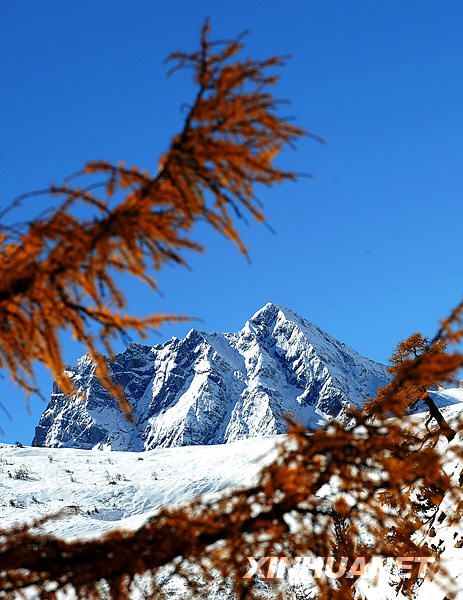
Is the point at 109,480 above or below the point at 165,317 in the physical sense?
above

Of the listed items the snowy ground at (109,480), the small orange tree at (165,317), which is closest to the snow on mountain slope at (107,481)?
the snowy ground at (109,480)

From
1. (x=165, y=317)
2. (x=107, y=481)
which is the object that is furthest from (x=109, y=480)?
(x=165, y=317)

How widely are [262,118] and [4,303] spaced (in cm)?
154

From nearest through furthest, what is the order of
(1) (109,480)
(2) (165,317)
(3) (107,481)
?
(2) (165,317) → (3) (107,481) → (1) (109,480)

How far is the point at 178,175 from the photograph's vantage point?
2.47 m

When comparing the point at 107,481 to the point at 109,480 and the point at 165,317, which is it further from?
the point at 165,317

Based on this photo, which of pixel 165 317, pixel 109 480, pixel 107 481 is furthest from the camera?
pixel 109 480

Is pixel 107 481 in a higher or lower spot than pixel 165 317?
higher

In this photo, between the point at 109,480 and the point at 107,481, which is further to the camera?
the point at 109,480

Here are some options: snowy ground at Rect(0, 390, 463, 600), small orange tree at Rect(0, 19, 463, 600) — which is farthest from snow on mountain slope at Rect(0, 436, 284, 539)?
small orange tree at Rect(0, 19, 463, 600)

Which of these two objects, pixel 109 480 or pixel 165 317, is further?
pixel 109 480

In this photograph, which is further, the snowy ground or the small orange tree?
the snowy ground

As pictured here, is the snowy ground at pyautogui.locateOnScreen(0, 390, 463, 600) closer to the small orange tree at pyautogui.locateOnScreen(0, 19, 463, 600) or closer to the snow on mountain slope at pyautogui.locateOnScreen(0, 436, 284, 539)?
the snow on mountain slope at pyautogui.locateOnScreen(0, 436, 284, 539)

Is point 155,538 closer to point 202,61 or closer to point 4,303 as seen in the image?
point 4,303
